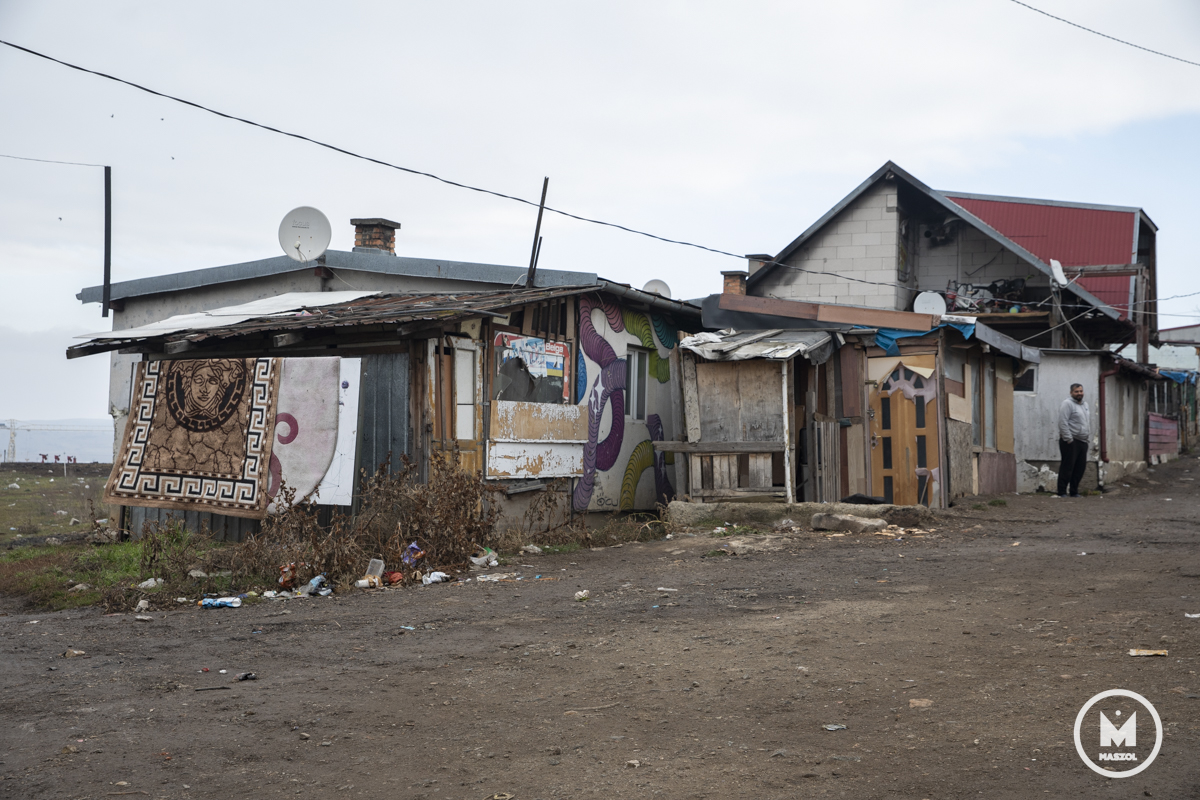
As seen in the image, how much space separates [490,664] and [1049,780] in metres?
2.86

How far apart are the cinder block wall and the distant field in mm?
14215

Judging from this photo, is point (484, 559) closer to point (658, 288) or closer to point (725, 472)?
point (725, 472)

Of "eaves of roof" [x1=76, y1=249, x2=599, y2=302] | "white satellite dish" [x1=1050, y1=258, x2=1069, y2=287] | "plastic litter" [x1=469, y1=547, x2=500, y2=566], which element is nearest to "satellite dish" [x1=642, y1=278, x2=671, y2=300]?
"eaves of roof" [x1=76, y1=249, x2=599, y2=302]

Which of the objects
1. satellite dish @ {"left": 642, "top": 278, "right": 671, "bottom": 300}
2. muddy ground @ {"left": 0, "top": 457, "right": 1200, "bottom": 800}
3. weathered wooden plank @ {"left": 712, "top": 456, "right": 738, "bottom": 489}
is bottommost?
muddy ground @ {"left": 0, "top": 457, "right": 1200, "bottom": 800}

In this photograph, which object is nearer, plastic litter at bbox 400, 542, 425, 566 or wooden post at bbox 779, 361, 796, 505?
plastic litter at bbox 400, 542, 425, 566

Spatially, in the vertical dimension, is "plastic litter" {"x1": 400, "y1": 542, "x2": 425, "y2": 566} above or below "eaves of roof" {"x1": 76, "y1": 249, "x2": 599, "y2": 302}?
below

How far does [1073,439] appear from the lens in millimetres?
14609

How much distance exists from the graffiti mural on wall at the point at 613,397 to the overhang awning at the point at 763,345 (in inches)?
44.5

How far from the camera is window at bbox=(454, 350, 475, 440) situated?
32.6 feet

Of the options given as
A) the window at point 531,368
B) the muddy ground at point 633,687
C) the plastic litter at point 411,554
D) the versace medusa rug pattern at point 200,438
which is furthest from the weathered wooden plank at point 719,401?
the versace medusa rug pattern at point 200,438

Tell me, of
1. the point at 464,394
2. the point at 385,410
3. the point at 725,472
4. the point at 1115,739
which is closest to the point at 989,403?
the point at 725,472

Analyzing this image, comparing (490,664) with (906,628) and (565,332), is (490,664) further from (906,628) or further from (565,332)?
(565,332)

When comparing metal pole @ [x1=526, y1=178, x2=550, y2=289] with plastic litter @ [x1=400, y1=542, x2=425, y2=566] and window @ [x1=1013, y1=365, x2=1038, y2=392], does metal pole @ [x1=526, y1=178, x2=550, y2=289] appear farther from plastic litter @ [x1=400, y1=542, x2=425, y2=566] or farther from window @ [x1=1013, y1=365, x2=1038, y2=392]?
window @ [x1=1013, y1=365, x2=1038, y2=392]

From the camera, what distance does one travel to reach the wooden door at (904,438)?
39.6 ft
